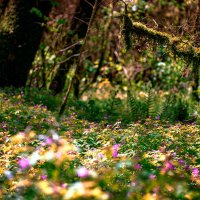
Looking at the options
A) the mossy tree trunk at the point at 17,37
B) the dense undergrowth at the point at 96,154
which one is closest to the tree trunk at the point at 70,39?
the mossy tree trunk at the point at 17,37

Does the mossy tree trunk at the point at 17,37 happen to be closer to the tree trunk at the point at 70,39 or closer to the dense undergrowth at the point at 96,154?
the dense undergrowth at the point at 96,154

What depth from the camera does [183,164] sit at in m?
5.73

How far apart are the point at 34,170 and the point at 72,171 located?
3.07 ft

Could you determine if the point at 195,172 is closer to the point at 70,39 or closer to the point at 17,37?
the point at 17,37

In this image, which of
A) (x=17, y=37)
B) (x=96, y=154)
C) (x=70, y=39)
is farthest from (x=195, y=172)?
(x=70, y=39)

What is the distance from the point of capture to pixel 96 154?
5973 millimetres

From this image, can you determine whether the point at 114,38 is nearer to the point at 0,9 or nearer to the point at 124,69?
the point at 124,69

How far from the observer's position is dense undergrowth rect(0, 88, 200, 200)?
3742 millimetres

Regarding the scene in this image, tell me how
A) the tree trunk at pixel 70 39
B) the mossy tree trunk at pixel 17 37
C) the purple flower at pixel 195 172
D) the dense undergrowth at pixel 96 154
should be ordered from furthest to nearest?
1. the tree trunk at pixel 70 39
2. the mossy tree trunk at pixel 17 37
3. the purple flower at pixel 195 172
4. the dense undergrowth at pixel 96 154

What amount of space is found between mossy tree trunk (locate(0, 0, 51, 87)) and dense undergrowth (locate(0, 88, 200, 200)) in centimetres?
79

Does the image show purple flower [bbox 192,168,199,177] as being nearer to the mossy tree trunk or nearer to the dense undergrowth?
the dense undergrowth

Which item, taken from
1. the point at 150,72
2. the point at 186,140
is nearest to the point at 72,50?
the point at 150,72

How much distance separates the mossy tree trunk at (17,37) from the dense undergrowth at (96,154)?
0.79m

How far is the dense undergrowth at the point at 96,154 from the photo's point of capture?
3.74 meters
